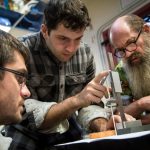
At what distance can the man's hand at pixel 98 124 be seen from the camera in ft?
3.96

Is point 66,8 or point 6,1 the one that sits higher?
point 6,1

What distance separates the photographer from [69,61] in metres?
1.55

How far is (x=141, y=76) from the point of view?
172cm

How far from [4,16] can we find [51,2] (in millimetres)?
1305

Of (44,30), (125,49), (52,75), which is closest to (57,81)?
(52,75)

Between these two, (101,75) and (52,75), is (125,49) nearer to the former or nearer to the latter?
(52,75)

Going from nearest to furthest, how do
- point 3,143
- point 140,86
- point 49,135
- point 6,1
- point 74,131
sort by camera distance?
1. point 3,143
2. point 49,135
3. point 74,131
4. point 140,86
5. point 6,1

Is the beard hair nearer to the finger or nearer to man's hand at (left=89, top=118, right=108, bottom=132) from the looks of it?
man's hand at (left=89, top=118, right=108, bottom=132)

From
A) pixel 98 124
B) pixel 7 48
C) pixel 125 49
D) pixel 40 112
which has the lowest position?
pixel 98 124

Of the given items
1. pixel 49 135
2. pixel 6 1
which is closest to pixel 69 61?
pixel 49 135

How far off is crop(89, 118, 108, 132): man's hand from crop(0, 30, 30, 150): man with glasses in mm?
366

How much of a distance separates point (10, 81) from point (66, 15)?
1.67 feet

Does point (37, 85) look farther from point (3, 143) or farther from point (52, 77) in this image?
point (3, 143)

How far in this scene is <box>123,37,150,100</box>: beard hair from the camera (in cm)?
168
